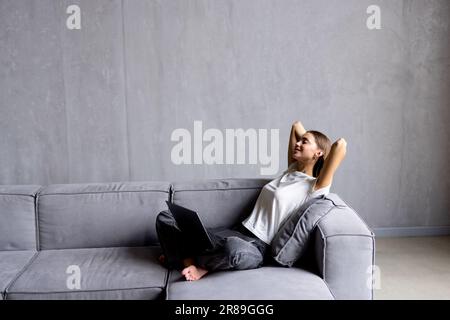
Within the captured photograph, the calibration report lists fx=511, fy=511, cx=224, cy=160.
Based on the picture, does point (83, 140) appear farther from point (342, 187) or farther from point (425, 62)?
point (425, 62)

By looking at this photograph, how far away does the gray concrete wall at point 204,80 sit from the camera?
10.9 ft

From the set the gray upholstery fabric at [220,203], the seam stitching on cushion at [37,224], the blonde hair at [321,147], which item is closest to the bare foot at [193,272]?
the gray upholstery fabric at [220,203]

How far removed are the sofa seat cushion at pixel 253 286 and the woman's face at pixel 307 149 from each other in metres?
0.55

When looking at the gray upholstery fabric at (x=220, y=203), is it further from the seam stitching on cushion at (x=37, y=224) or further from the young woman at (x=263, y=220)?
the seam stitching on cushion at (x=37, y=224)

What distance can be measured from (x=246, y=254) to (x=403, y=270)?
130cm

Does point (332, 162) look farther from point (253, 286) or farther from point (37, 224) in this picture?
point (37, 224)

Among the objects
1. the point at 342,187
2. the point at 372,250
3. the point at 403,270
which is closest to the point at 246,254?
the point at 372,250

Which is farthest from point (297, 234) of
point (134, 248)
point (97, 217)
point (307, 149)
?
point (97, 217)

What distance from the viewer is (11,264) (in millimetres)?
2385

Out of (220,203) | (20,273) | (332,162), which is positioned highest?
(332,162)

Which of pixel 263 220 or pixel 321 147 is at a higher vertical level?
pixel 321 147

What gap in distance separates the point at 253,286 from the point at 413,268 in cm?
145

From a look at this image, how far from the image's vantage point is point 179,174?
11.5 ft

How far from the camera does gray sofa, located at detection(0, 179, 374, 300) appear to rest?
2.11 m
